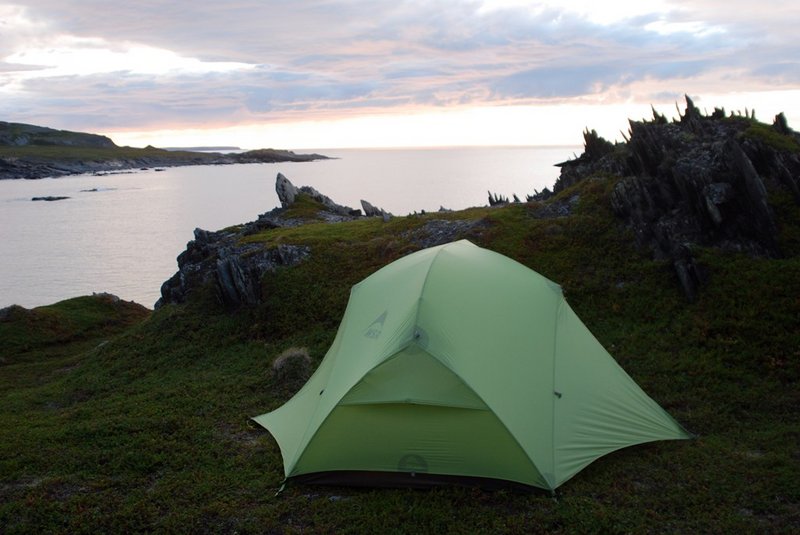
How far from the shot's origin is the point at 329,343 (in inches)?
845

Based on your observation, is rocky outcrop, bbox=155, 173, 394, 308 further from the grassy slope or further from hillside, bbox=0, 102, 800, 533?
the grassy slope

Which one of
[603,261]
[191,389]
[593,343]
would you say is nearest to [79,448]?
[191,389]

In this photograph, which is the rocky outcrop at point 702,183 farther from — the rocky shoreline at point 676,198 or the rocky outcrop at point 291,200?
the rocky outcrop at point 291,200

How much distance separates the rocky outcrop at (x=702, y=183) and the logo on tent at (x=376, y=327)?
37.3 feet

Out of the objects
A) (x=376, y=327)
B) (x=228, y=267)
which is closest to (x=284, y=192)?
(x=228, y=267)

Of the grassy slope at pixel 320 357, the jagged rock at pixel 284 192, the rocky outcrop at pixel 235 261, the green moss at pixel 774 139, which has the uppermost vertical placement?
the green moss at pixel 774 139

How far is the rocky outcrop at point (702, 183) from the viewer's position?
2041cm

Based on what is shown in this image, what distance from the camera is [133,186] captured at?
168500mm

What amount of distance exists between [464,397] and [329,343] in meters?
10.8

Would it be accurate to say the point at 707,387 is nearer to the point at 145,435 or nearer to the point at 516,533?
the point at 516,533

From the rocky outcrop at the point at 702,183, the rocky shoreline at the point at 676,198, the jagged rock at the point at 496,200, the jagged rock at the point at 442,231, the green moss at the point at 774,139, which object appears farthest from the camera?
the jagged rock at the point at 496,200

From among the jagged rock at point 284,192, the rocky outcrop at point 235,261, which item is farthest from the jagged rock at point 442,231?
the jagged rock at point 284,192

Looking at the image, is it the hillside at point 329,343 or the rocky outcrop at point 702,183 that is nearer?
the hillside at point 329,343

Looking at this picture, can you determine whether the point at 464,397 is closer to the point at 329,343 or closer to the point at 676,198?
the point at 329,343
